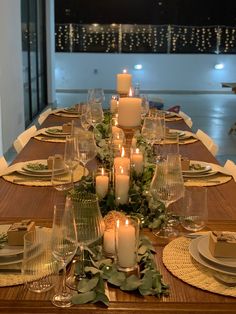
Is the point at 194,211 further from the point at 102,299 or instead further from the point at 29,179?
the point at 29,179

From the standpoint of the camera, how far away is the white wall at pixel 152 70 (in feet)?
43.5

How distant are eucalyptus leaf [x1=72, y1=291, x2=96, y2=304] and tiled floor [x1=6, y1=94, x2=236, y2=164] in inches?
172

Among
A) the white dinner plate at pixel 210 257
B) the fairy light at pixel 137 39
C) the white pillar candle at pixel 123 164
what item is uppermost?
the fairy light at pixel 137 39

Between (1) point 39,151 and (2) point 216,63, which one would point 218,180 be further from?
(2) point 216,63

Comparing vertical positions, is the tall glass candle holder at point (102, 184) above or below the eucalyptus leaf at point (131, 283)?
above

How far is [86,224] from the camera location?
1.31 metres

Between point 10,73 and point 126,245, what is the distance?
5.01 m

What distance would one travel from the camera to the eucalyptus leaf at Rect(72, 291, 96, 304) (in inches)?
46.0

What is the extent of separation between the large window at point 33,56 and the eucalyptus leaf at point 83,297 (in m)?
6.62

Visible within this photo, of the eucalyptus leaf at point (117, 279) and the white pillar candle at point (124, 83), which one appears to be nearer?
the eucalyptus leaf at point (117, 279)

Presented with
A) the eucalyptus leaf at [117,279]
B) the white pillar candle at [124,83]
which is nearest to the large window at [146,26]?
the white pillar candle at [124,83]

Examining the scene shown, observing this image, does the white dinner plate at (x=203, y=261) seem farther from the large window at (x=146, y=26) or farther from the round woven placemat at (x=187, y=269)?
the large window at (x=146, y=26)

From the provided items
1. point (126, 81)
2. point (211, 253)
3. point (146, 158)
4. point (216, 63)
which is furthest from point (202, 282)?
point (216, 63)

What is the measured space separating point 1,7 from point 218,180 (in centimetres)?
407
